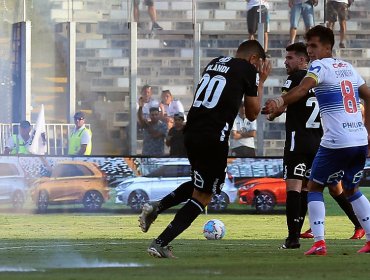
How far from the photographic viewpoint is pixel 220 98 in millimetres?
9852

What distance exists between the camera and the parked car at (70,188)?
2020 centimetres

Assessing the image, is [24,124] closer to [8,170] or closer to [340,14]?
[8,170]

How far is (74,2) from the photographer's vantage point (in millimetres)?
22047

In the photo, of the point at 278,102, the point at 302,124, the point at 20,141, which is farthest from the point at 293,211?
the point at 20,141

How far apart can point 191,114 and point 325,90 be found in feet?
4.04

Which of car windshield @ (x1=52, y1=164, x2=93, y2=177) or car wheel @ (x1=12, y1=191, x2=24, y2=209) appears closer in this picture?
car wheel @ (x1=12, y1=191, x2=24, y2=209)

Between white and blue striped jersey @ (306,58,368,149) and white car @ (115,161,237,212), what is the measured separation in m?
10.3

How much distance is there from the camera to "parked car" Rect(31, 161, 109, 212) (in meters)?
20.2

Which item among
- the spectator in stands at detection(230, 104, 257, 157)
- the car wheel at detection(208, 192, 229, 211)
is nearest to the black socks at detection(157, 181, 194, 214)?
the car wheel at detection(208, 192, 229, 211)

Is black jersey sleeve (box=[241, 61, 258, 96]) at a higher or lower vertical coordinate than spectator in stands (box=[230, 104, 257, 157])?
higher

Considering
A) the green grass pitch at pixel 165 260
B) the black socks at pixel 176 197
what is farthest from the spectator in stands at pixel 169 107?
the black socks at pixel 176 197

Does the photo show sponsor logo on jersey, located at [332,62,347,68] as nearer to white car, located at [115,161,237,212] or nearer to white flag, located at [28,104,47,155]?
white car, located at [115,161,237,212]

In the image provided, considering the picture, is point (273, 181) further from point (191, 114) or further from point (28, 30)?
point (191, 114)

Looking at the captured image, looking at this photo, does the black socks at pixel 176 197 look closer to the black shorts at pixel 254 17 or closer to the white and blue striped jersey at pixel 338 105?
the white and blue striped jersey at pixel 338 105
